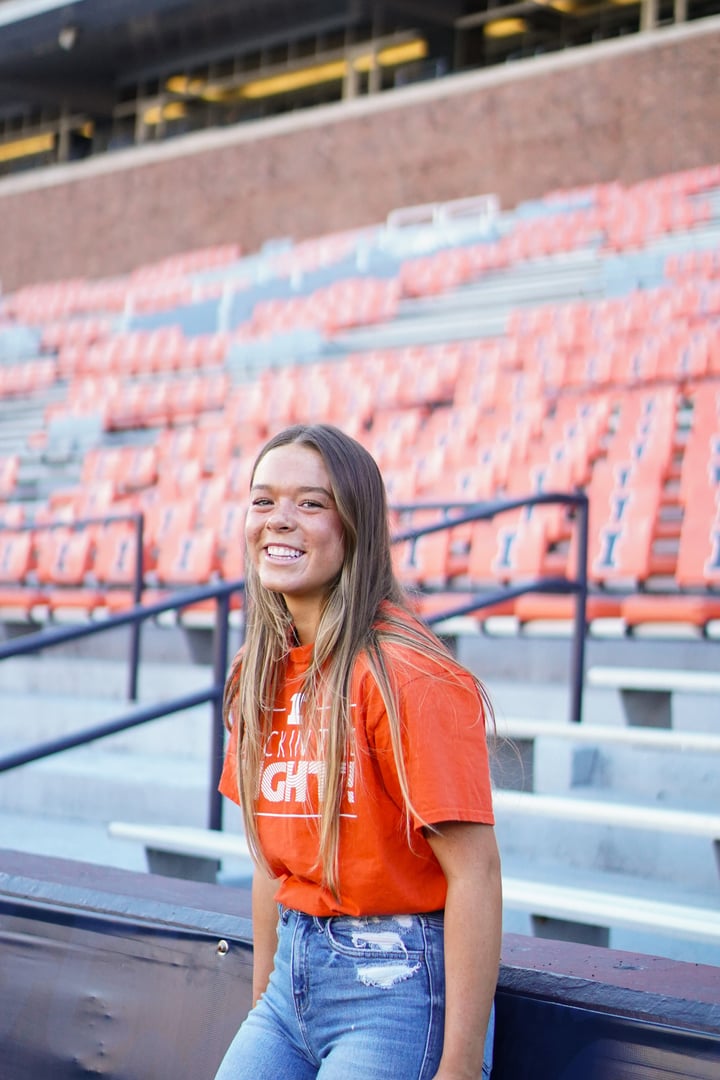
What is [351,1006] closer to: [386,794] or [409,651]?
[386,794]

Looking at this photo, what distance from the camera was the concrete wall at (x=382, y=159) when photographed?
16188 mm

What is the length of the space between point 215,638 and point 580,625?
132 cm

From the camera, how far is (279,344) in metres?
12.6

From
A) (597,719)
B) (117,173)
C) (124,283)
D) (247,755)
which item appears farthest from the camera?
(117,173)

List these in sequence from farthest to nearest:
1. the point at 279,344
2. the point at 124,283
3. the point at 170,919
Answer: the point at 124,283 → the point at 279,344 → the point at 170,919

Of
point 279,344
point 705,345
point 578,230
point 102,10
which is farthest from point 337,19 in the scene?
point 705,345

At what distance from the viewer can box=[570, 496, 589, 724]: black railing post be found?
423 cm

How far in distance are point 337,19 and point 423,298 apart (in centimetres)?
974

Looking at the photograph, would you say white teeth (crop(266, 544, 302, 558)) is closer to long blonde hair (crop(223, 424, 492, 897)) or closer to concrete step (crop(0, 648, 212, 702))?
long blonde hair (crop(223, 424, 492, 897))

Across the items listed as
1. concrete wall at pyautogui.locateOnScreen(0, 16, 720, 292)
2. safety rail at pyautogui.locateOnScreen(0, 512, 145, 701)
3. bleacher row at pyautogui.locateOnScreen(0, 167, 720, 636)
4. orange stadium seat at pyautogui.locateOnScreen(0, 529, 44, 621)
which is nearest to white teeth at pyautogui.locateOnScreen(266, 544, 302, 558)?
bleacher row at pyautogui.locateOnScreen(0, 167, 720, 636)

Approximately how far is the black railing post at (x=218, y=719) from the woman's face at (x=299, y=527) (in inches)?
71.6

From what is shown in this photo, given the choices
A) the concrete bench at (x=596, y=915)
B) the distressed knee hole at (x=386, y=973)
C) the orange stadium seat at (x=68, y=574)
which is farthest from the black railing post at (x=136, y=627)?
the distressed knee hole at (x=386, y=973)

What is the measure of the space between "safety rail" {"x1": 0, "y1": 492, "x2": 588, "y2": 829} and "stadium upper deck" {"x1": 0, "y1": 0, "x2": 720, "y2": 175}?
14.7m

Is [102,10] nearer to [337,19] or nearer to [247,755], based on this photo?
[337,19]
